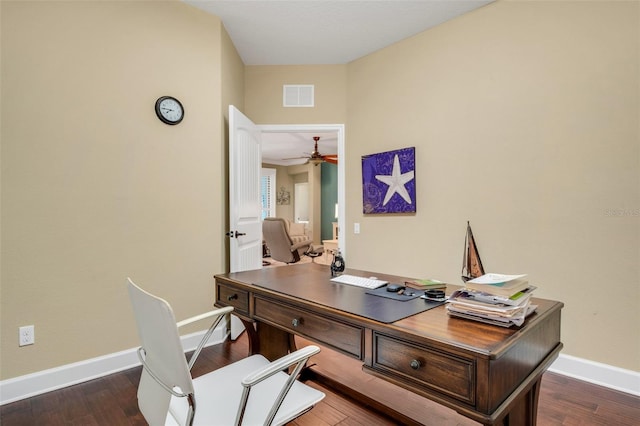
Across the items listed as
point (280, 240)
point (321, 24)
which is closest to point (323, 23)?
point (321, 24)

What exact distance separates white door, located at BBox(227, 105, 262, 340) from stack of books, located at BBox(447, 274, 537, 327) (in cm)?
216

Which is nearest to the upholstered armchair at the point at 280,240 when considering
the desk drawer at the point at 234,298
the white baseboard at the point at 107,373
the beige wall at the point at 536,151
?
the beige wall at the point at 536,151

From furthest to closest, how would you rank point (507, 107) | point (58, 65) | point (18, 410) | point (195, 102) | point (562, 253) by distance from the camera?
point (195, 102)
point (507, 107)
point (562, 253)
point (58, 65)
point (18, 410)

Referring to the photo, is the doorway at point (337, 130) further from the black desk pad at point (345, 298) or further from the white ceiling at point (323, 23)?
the black desk pad at point (345, 298)

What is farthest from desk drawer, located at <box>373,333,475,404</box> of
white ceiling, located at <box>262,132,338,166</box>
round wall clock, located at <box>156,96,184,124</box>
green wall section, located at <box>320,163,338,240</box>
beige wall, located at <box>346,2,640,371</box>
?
green wall section, located at <box>320,163,338,240</box>

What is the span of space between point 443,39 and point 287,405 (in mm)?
3102

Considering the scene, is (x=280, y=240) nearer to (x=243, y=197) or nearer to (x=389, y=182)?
(x=243, y=197)

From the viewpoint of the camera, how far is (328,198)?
947cm

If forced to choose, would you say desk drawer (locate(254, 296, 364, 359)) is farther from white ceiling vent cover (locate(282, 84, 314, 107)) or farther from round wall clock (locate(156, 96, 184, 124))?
white ceiling vent cover (locate(282, 84, 314, 107))

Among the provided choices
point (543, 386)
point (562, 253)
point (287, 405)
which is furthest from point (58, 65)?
point (543, 386)

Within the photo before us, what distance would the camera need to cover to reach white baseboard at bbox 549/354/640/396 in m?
2.09

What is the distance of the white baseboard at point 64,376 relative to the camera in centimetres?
201

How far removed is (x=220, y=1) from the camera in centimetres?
265

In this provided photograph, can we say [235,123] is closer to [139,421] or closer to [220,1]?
[220,1]
